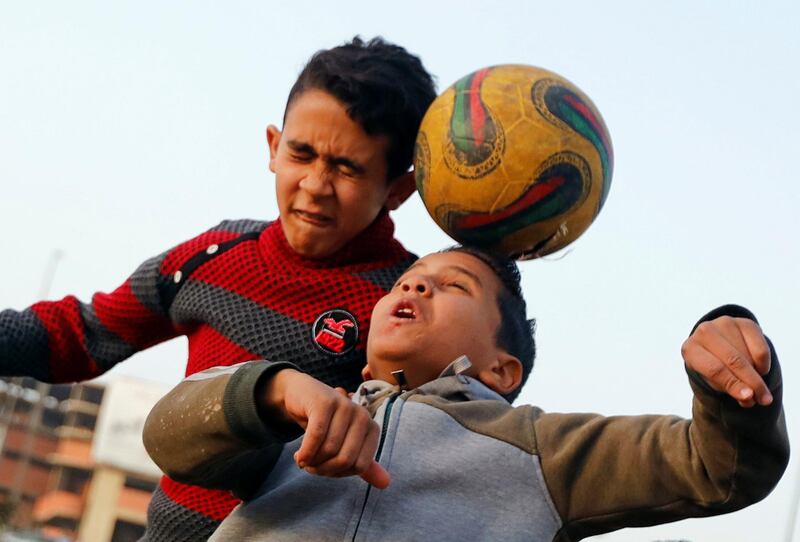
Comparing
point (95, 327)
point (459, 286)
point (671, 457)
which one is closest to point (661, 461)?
point (671, 457)

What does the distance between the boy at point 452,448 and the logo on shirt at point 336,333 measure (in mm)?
607

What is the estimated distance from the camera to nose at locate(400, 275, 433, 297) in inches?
147

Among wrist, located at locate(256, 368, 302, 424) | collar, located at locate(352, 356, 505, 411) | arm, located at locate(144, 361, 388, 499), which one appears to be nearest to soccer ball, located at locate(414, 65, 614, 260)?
collar, located at locate(352, 356, 505, 411)

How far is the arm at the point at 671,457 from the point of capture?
108 inches

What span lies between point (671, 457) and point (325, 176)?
178cm

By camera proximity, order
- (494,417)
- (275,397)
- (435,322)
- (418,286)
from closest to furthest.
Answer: (275,397)
(494,417)
(435,322)
(418,286)

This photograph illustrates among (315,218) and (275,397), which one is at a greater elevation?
(315,218)

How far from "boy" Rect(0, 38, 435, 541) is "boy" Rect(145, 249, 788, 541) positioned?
0.75m

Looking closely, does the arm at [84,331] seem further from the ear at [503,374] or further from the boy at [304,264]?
the ear at [503,374]

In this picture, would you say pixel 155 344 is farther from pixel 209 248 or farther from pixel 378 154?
pixel 378 154

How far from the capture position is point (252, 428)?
304 centimetres

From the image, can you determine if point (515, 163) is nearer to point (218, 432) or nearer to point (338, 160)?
point (338, 160)

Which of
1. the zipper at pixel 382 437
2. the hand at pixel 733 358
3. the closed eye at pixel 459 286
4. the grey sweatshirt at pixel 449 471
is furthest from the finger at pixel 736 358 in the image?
the closed eye at pixel 459 286

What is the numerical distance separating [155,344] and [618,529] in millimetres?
2226
